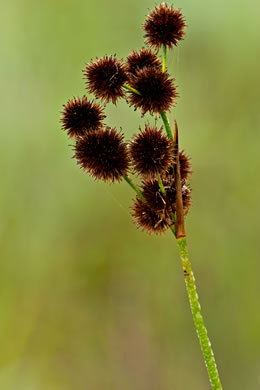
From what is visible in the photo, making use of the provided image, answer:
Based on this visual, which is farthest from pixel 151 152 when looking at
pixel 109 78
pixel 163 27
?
pixel 163 27

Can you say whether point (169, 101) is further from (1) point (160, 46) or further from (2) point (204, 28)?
(2) point (204, 28)

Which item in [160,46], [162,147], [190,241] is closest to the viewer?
[162,147]

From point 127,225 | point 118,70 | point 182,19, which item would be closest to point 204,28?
point 127,225

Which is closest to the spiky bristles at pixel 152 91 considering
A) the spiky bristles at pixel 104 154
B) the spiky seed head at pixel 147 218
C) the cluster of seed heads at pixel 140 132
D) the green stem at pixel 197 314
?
the cluster of seed heads at pixel 140 132

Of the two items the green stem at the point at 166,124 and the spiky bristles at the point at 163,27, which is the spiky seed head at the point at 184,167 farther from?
the spiky bristles at the point at 163,27

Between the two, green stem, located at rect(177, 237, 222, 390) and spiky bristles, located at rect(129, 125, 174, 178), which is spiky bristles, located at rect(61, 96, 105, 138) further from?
green stem, located at rect(177, 237, 222, 390)

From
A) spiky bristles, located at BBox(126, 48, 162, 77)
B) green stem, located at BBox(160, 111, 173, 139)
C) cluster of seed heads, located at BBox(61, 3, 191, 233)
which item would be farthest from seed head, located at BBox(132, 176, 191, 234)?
spiky bristles, located at BBox(126, 48, 162, 77)

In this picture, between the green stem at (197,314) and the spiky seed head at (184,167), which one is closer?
the green stem at (197,314)

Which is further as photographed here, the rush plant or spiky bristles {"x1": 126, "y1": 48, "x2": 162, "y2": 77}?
spiky bristles {"x1": 126, "y1": 48, "x2": 162, "y2": 77}
